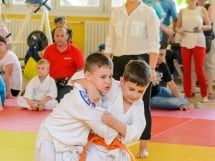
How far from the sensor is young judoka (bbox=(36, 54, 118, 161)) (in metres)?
2.97

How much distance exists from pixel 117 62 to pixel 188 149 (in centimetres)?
120

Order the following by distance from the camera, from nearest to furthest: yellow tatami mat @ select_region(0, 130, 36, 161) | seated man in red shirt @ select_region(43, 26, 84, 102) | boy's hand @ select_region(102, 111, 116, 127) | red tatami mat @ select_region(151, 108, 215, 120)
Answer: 1. boy's hand @ select_region(102, 111, 116, 127)
2. yellow tatami mat @ select_region(0, 130, 36, 161)
3. red tatami mat @ select_region(151, 108, 215, 120)
4. seated man in red shirt @ select_region(43, 26, 84, 102)

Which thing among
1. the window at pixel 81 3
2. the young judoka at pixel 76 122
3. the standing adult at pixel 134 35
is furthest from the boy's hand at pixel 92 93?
the window at pixel 81 3

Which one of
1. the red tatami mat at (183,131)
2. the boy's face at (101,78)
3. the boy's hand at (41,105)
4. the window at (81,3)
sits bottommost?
the red tatami mat at (183,131)

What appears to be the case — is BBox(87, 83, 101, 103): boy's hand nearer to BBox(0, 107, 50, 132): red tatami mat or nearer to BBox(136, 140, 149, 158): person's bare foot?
BBox(136, 140, 149, 158): person's bare foot

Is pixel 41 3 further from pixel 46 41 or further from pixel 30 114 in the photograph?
pixel 30 114

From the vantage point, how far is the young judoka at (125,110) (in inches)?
119

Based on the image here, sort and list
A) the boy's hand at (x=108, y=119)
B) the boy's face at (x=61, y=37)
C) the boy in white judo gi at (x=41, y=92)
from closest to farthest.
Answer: the boy's hand at (x=108, y=119)
the boy in white judo gi at (x=41, y=92)
the boy's face at (x=61, y=37)

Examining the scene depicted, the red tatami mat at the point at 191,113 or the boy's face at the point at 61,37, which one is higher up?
the boy's face at the point at 61,37

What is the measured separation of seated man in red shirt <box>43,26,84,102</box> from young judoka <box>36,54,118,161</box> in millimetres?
4197

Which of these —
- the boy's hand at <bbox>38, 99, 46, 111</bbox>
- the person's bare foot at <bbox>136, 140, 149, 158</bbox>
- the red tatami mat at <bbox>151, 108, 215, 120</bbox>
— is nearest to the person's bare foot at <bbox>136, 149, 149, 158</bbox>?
the person's bare foot at <bbox>136, 140, 149, 158</bbox>

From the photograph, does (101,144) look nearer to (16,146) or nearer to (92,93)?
(92,93)

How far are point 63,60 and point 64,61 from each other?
0.08 ft

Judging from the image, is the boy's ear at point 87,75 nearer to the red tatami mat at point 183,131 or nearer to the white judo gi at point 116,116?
the white judo gi at point 116,116
